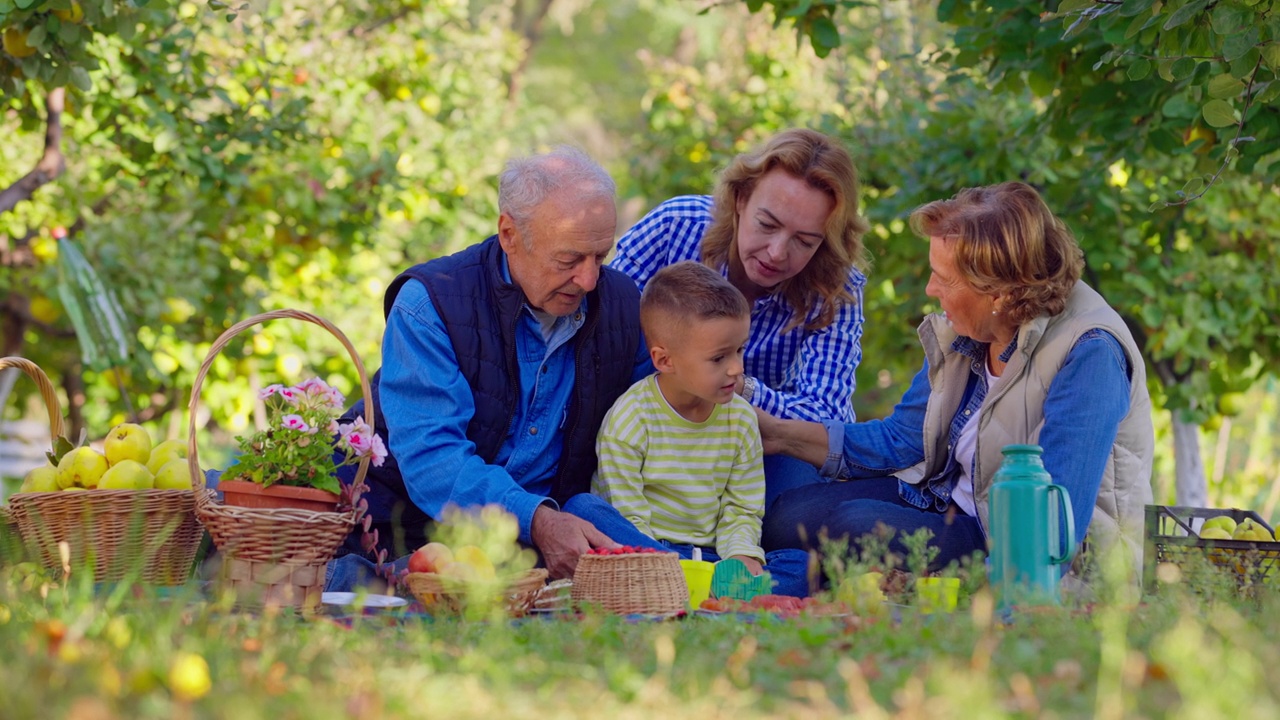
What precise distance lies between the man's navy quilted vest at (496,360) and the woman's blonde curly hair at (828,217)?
59cm

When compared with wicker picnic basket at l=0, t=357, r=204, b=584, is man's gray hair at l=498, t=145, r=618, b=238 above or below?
above

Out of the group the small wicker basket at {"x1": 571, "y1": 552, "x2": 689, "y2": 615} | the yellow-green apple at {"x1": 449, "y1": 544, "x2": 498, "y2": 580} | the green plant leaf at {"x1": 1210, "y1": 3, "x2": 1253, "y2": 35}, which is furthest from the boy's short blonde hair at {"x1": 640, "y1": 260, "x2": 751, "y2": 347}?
the green plant leaf at {"x1": 1210, "y1": 3, "x2": 1253, "y2": 35}

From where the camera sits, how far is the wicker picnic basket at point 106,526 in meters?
3.59

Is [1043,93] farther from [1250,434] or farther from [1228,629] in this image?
[1250,434]

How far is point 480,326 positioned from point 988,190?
1.63 meters

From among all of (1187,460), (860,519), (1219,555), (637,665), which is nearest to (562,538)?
(860,519)

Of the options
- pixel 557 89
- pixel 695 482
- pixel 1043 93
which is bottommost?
pixel 695 482

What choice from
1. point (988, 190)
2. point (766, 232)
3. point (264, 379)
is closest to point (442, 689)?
point (988, 190)

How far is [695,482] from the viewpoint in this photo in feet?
14.0

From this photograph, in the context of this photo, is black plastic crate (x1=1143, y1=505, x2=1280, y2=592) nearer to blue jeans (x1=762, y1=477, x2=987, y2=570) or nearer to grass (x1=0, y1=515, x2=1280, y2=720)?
blue jeans (x1=762, y1=477, x2=987, y2=570)

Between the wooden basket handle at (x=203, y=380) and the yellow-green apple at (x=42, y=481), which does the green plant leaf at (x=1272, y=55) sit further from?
the yellow-green apple at (x=42, y=481)

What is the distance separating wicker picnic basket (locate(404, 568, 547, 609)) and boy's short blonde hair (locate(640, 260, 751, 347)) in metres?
1.18

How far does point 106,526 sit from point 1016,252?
2.70 metres

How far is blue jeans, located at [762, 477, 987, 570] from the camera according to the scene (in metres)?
4.12
